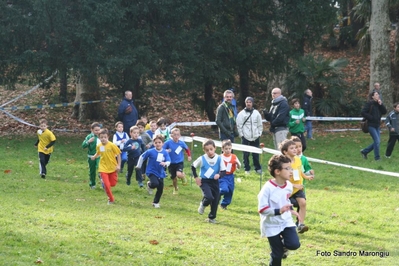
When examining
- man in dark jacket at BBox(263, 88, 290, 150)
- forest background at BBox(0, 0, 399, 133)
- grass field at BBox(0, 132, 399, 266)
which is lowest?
grass field at BBox(0, 132, 399, 266)

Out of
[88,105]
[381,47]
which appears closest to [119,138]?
[88,105]

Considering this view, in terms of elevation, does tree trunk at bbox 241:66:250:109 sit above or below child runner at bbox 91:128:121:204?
above

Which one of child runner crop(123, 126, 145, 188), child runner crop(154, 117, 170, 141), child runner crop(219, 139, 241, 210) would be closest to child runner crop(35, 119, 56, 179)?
child runner crop(123, 126, 145, 188)

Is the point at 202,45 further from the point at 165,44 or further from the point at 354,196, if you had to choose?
the point at 354,196

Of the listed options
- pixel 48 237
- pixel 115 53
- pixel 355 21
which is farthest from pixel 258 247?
pixel 355 21

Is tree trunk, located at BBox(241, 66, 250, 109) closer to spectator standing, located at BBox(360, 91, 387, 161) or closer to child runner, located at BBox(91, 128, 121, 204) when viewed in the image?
spectator standing, located at BBox(360, 91, 387, 161)

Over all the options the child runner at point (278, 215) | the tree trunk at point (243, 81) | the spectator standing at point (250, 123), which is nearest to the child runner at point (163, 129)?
→ the spectator standing at point (250, 123)

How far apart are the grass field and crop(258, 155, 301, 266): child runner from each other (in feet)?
3.21

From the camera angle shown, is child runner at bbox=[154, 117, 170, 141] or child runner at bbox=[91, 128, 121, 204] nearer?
child runner at bbox=[91, 128, 121, 204]

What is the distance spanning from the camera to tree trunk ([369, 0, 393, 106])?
30.0 meters

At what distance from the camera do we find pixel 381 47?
30609 mm

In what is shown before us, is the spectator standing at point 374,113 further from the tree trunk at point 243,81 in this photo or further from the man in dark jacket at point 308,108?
the tree trunk at point 243,81

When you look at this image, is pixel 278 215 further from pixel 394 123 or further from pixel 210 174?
pixel 394 123

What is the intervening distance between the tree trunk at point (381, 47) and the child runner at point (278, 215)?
23.1 m
